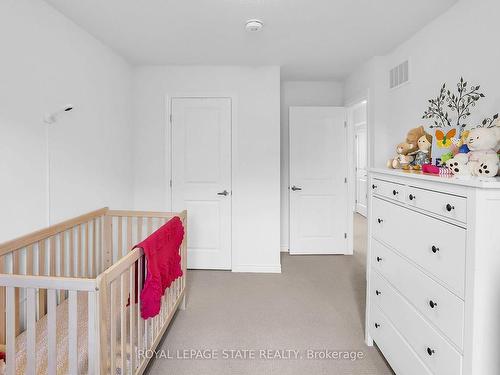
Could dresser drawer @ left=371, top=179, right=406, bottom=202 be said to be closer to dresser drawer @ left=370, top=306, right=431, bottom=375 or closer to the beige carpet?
dresser drawer @ left=370, top=306, right=431, bottom=375

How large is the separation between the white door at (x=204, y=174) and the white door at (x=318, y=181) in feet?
3.38

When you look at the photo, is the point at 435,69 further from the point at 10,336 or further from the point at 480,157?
the point at 10,336

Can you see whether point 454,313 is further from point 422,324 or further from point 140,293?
point 140,293

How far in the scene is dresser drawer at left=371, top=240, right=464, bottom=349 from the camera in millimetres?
1334

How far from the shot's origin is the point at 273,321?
8.56 feet

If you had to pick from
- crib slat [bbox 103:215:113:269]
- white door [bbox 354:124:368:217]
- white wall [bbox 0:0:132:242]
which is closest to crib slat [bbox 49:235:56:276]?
white wall [bbox 0:0:132:242]

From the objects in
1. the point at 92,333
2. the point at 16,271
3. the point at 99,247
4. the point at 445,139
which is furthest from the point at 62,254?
the point at 445,139

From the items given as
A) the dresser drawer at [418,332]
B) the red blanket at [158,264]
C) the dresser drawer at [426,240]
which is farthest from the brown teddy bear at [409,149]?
the red blanket at [158,264]

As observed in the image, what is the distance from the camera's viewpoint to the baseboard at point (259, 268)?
147 inches

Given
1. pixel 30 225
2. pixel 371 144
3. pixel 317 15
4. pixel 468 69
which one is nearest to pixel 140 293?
pixel 30 225

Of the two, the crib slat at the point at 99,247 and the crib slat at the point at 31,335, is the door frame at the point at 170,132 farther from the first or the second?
the crib slat at the point at 31,335

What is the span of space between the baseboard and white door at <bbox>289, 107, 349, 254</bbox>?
0.74 m

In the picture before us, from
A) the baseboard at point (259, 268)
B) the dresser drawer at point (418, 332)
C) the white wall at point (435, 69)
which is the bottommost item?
the baseboard at point (259, 268)

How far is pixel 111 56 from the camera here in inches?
124
